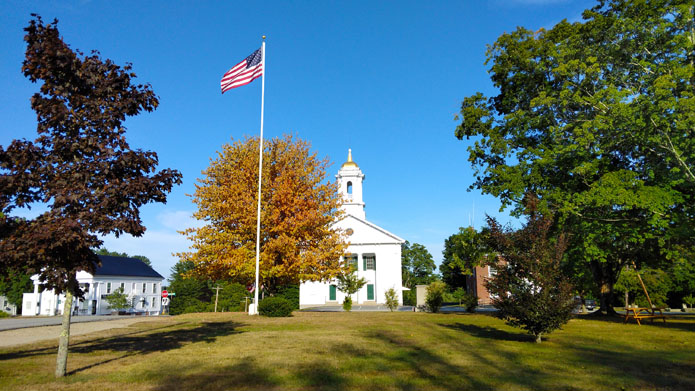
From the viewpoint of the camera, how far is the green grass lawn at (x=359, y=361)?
26.7 feet

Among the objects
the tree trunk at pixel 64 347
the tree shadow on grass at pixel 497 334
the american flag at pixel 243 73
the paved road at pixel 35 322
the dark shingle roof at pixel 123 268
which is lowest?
the paved road at pixel 35 322

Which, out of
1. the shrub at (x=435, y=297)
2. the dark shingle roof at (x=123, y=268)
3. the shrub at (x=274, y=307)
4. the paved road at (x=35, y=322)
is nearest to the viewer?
the paved road at (x=35, y=322)

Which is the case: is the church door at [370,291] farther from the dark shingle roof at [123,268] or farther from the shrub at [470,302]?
the dark shingle roof at [123,268]

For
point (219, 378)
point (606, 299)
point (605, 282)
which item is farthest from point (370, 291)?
point (219, 378)

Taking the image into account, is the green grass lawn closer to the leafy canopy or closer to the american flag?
the leafy canopy

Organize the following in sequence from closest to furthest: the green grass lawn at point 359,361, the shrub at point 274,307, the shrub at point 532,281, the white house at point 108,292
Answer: the green grass lawn at point 359,361
the shrub at point 532,281
the shrub at point 274,307
the white house at point 108,292

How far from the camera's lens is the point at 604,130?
19.0m

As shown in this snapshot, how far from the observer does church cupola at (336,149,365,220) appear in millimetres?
59500

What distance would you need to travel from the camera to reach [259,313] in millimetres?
24516

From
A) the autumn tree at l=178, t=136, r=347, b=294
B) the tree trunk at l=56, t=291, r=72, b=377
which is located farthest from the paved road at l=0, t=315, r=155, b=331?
the tree trunk at l=56, t=291, r=72, b=377

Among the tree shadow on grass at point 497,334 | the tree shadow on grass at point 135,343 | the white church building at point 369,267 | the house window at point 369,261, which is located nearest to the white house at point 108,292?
the white church building at point 369,267

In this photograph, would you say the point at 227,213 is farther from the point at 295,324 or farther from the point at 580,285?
the point at 580,285

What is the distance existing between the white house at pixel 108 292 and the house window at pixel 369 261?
26.5m

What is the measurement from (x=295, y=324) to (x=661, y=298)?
109 ft
